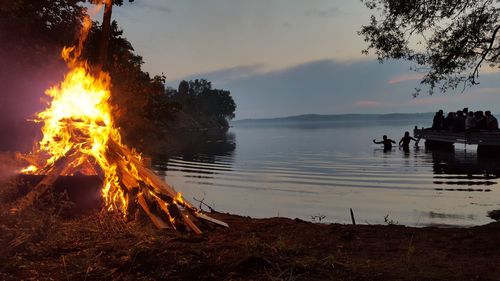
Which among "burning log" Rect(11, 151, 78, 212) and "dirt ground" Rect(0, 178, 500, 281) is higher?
"burning log" Rect(11, 151, 78, 212)

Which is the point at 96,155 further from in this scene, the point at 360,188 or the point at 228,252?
the point at 360,188

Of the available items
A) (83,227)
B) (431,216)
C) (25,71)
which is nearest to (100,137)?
(83,227)

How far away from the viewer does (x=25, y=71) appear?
24.7 m

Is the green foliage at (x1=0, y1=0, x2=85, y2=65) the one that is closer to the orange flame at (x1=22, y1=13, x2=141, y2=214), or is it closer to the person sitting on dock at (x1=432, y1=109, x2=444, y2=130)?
the orange flame at (x1=22, y1=13, x2=141, y2=214)

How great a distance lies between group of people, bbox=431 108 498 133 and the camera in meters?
33.7

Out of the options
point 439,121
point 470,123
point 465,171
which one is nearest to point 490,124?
point 470,123

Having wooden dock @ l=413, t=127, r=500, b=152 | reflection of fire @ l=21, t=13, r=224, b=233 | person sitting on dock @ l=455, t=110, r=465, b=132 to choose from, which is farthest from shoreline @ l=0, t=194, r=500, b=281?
person sitting on dock @ l=455, t=110, r=465, b=132

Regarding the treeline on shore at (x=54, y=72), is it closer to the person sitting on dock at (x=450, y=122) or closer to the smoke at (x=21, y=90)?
the smoke at (x=21, y=90)

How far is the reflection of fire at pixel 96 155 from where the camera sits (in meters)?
8.55

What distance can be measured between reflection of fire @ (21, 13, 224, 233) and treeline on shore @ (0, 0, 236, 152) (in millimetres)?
9661

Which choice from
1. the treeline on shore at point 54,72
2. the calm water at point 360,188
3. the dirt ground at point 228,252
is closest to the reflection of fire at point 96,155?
the dirt ground at point 228,252

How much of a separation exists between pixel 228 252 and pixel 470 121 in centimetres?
3390

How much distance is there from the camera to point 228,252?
5758mm

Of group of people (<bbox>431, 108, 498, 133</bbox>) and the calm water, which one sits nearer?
the calm water
